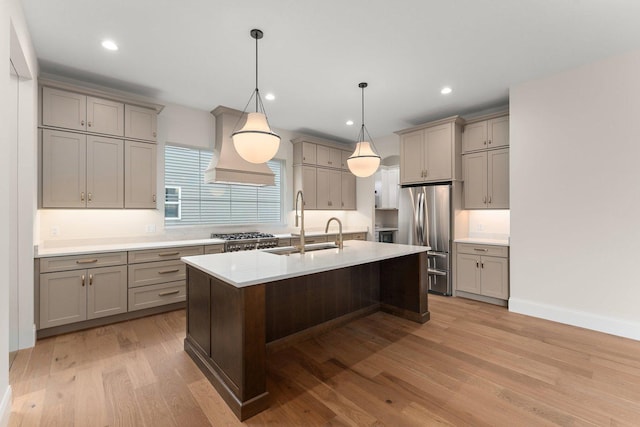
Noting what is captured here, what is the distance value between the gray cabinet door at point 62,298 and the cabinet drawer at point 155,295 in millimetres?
460

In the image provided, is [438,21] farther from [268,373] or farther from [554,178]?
[268,373]

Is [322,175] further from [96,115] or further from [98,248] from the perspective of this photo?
[98,248]

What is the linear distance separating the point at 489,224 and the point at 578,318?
5.58ft

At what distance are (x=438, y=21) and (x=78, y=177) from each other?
402cm

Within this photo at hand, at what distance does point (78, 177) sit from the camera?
10.8ft

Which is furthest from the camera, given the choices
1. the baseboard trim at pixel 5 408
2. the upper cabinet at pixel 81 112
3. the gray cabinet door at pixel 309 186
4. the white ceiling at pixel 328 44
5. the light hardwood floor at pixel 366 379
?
the gray cabinet door at pixel 309 186

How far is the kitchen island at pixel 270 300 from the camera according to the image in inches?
74.9

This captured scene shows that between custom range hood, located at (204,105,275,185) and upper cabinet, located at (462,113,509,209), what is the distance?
3.16m

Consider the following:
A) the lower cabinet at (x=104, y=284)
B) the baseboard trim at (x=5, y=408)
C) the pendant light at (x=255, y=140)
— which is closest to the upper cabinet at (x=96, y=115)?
the lower cabinet at (x=104, y=284)

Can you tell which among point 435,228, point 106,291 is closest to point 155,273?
point 106,291

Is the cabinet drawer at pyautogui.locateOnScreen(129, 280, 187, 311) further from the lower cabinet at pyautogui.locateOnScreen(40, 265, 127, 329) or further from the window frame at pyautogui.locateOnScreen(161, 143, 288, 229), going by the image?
the window frame at pyautogui.locateOnScreen(161, 143, 288, 229)

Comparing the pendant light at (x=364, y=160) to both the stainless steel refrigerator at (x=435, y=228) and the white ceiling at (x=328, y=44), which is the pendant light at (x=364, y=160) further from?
the stainless steel refrigerator at (x=435, y=228)

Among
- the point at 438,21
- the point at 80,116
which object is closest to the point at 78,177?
the point at 80,116

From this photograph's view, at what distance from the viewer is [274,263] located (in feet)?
7.79
